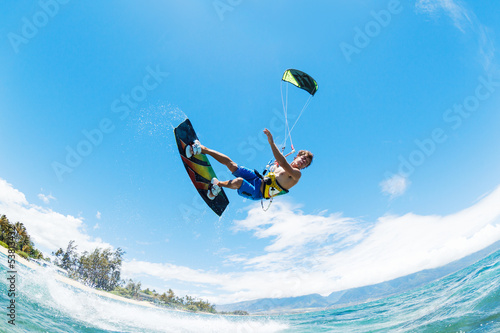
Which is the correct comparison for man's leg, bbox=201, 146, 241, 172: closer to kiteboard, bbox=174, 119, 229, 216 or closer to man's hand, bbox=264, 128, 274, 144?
kiteboard, bbox=174, 119, 229, 216

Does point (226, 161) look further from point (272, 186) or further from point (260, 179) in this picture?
point (272, 186)

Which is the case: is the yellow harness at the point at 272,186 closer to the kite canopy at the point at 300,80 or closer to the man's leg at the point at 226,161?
the man's leg at the point at 226,161

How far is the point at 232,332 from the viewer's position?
25.1m

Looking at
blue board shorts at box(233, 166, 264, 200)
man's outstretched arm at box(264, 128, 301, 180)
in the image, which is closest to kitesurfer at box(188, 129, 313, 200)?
blue board shorts at box(233, 166, 264, 200)

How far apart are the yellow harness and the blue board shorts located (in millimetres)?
178

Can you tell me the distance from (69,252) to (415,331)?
97.8 meters

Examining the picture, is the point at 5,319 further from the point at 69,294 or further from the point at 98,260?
the point at 98,260

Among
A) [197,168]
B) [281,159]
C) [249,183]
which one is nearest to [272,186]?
[249,183]

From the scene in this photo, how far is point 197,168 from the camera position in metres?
8.56


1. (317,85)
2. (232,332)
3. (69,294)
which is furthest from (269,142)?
(232,332)

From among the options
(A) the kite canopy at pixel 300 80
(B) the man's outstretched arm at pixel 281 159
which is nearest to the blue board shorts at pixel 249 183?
(B) the man's outstretched arm at pixel 281 159

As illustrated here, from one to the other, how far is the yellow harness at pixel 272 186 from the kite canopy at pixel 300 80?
3476 millimetres

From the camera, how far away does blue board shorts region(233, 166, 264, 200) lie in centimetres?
675

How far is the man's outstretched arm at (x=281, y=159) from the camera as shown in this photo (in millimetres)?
5380
